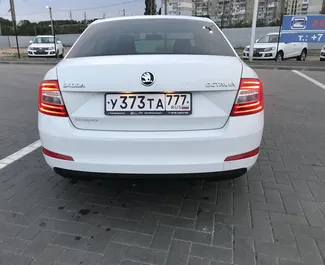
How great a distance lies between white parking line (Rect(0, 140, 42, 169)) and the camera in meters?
3.69

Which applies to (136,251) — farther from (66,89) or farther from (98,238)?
(66,89)

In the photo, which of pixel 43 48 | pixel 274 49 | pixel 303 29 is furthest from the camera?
pixel 43 48

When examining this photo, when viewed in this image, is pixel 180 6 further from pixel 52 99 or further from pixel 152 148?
pixel 152 148

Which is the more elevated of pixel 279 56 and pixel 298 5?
pixel 298 5

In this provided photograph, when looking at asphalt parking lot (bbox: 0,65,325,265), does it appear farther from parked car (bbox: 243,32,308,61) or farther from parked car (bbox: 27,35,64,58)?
parked car (bbox: 27,35,64,58)

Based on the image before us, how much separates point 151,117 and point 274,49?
1616 centimetres

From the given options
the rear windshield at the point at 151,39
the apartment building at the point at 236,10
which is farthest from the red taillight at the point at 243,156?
the apartment building at the point at 236,10

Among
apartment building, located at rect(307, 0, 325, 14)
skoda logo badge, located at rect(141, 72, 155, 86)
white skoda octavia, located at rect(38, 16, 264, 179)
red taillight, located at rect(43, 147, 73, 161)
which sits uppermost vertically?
apartment building, located at rect(307, 0, 325, 14)

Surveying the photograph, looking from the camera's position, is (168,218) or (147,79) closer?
(147,79)

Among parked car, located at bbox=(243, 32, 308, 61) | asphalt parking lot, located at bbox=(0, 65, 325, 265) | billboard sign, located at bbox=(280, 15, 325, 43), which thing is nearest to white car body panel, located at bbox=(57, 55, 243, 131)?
asphalt parking lot, located at bbox=(0, 65, 325, 265)

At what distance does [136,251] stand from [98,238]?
0.33m

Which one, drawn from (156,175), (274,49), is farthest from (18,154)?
(274,49)

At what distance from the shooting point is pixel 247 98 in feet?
7.59

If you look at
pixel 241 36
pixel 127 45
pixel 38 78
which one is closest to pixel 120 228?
pixel 127 45
